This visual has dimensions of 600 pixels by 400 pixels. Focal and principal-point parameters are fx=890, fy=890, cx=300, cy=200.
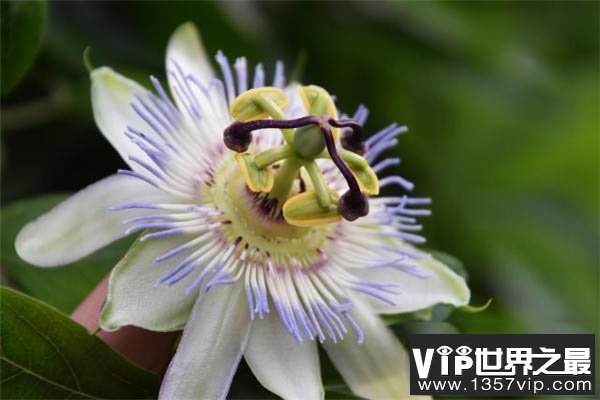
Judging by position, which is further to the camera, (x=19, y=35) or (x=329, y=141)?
(x=19, y=35)

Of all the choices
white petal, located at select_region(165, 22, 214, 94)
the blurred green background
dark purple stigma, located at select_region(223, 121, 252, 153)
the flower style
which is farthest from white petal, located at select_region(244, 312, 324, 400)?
the blurred green background

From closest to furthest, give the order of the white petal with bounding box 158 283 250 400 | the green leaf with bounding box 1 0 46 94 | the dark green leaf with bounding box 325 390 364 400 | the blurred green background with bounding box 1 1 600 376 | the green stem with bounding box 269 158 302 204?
the white petal with bounding box 158 283 250 400 → the dark green leaf with bounding box 325 390 364 400 → the green stem with bounding box 269 158 302 204 → the green leaf with bounding box 1 0 46 94 → the blurred green background with bounding box 1 1 600 376

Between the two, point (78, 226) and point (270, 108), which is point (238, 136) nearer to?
point (270, 108)

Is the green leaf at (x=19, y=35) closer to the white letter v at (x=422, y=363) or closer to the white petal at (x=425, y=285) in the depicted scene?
the white petal at (x=425, y=285)

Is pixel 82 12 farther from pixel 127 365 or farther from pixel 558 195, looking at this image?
pixel 558 195

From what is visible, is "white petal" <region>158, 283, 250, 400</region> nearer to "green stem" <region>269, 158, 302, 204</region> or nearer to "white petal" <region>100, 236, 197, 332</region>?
"white petal" <region>100, 236, 197, 332</region>

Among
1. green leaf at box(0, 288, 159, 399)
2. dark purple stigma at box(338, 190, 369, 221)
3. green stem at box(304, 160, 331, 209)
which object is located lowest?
green leaf at box(0, 288, 159, 399)

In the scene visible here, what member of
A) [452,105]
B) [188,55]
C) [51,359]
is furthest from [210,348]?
[452,105]
